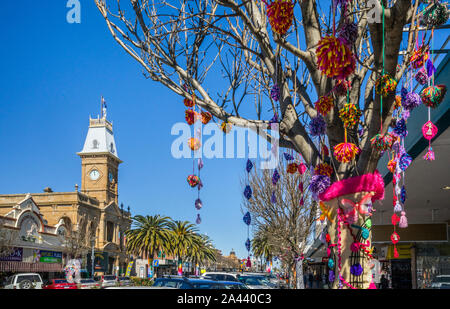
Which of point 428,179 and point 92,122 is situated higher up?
point 92,122

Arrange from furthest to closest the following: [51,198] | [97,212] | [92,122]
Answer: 1. [92,122]
2. [97,212]
3. [51,198]

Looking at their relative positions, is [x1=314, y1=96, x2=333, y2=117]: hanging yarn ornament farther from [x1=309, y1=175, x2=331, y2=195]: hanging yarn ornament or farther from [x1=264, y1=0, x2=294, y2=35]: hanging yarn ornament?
[x1=264, y1=0, x2=294, y2=35]: hanging yarn ornament

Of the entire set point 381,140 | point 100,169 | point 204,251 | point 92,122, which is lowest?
point 204,251

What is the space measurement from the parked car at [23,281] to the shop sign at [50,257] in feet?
63.4

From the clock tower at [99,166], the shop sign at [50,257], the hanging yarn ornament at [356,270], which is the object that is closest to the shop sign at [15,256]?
the shop sign at [50,257]

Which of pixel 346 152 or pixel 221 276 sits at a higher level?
pixel 346 152

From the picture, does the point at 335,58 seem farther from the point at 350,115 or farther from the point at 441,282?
the point at 441,282

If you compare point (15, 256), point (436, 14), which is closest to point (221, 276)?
point (436, 14)

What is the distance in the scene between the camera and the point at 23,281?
29000 mm

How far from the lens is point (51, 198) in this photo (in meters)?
66.2
